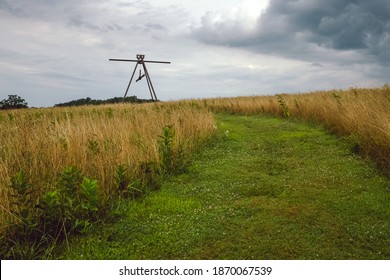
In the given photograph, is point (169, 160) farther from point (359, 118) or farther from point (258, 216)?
point (359, 118)

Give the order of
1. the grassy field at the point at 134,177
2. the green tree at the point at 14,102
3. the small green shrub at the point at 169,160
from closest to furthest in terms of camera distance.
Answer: the grassy field at the point at 134,177 → the small green shrub at the point at 169,160 → the green tree at the point at 14,102

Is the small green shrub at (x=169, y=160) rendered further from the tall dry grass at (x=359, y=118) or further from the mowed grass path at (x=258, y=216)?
the tall dry grass at (x=359, y=118)

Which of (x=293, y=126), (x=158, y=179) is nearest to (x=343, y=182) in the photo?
(x=158, y=179)

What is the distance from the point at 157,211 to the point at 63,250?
136 centimetres

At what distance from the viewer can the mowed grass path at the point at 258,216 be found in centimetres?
361

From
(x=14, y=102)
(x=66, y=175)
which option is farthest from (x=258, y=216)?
(x=14, y=102)

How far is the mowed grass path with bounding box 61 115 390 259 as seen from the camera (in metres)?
3.61

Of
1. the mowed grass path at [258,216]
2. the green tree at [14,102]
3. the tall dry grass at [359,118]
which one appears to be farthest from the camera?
the green tree at [14,102]

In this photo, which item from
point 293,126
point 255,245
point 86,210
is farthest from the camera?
point 293,126

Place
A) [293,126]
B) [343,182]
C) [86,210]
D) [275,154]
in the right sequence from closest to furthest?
[86,210]
[343,182]
[275,154]
[293,126]

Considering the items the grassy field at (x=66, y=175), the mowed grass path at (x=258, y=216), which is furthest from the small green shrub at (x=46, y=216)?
the mowed grass path at (x=258, y=216)

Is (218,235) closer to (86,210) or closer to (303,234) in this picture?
(303,234)

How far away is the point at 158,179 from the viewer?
19.3ft

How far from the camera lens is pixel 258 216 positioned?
436 centimetres
